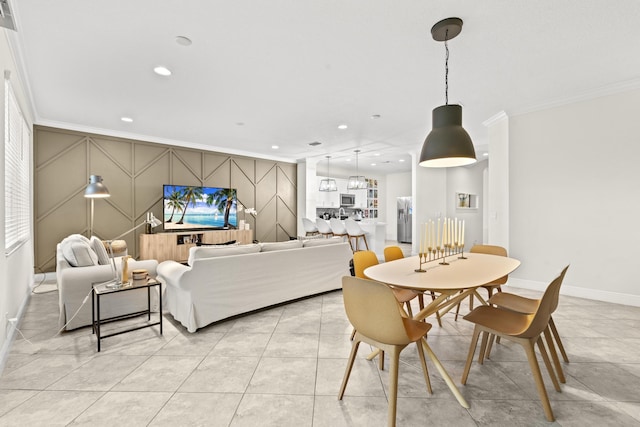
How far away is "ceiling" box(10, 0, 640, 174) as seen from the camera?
2.20m

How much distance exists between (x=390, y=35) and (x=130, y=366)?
336cm

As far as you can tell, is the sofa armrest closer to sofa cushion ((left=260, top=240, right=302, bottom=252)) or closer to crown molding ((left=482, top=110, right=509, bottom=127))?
sofa cushion ((left=260, top=240, right=302, bottom=252))

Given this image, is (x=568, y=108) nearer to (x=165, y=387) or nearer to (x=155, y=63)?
(x=155, y=63)

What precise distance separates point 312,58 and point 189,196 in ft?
15.0

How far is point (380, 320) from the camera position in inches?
63.3

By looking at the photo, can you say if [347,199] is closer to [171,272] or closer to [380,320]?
[171,272]

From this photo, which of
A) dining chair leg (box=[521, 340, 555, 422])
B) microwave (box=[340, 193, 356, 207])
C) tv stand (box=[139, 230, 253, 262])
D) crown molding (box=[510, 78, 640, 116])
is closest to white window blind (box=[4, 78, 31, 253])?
tv stand (box=[139, 230, 253, 262])

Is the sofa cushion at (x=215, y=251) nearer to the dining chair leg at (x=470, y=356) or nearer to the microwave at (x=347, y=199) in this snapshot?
the dining chair leg at (x=470, y=356)

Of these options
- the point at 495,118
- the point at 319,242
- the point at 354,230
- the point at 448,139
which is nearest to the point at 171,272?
the point at 319,242

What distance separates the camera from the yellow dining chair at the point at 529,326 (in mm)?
1662

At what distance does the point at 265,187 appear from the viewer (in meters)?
7.84

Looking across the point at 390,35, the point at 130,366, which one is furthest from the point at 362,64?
the point at 130,366

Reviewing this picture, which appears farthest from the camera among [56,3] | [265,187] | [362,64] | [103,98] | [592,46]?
[265,187]

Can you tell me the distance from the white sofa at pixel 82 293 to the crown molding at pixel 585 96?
18.0ft
